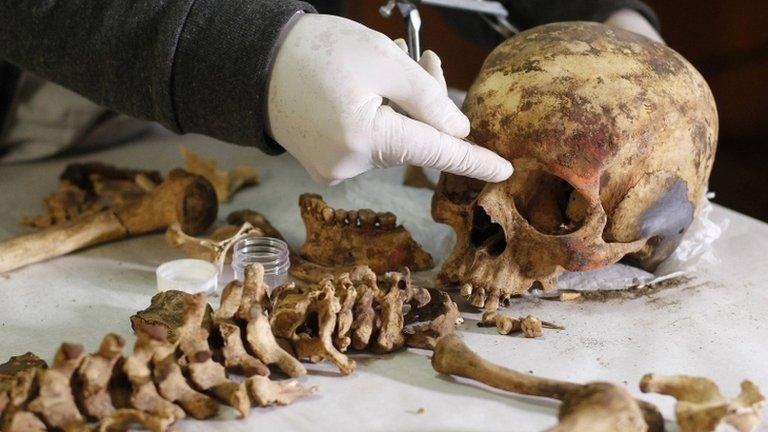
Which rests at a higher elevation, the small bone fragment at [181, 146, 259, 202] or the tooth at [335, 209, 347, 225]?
the tooth at [335, 209, 347, 225]

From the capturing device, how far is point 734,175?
252 cm

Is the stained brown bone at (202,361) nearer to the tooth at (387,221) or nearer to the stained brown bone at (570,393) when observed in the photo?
the stained brown bone at (570,393)

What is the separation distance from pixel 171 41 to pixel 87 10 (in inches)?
6.8

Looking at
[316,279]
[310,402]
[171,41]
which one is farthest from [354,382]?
[171,41]

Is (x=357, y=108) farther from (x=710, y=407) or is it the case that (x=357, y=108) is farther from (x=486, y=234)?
(x=710, y=407)

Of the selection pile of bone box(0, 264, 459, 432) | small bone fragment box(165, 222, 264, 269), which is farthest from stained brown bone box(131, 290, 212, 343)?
small bone fragment box(165, 222, 264, 269)

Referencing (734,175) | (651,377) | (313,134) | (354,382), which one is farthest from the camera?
(734,175)

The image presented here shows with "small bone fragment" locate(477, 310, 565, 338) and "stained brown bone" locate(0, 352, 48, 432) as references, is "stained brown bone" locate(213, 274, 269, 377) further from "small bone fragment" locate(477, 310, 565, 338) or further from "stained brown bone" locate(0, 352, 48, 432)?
"small bone fragment" locate(477, 310, 565, 338)

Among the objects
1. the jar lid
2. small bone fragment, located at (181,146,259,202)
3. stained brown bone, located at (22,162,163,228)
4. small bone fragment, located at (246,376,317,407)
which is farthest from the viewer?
small bone fragment, located at (181,146,259,202)

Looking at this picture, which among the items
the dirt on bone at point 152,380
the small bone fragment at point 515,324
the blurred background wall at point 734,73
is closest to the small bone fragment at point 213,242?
the dirt on bone at point 152,380

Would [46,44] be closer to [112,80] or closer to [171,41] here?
[112,80]

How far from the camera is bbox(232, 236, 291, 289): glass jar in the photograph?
1396 mm

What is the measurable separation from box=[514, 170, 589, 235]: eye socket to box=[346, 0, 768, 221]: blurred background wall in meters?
1.29

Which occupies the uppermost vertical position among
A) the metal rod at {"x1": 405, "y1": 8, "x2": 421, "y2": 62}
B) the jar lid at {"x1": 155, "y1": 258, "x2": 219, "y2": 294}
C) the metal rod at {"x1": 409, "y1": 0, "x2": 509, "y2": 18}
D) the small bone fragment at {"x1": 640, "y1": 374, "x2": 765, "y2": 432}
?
the metal rod at {"x1": 409, "y1": 0, "x2": 509, "y2": 18}
